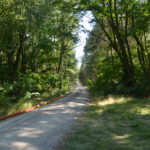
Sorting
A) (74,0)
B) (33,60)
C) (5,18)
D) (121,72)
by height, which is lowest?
(121,72)

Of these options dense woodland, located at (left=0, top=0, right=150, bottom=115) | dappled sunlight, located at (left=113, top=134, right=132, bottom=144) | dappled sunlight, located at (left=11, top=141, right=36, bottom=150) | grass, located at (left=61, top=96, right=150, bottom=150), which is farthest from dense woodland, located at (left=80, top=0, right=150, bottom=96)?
dappled sunlight, located at (left=11, top=141, right=36, bottom=150)

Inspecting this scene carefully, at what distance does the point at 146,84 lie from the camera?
1956 cm

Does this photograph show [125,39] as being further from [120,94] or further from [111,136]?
[111,136]

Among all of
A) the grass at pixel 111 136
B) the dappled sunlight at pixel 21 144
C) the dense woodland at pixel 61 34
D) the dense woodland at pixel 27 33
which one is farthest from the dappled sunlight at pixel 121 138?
the dense woodland at pixel 61 34

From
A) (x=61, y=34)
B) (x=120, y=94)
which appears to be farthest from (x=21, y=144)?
(x=61, y=34)

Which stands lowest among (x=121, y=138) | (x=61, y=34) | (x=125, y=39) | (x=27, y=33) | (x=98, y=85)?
(x=121, y=138)

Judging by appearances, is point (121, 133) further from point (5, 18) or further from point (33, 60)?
point (33, 60)

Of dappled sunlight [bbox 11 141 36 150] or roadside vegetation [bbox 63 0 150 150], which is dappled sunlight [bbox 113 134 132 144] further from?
dappled sunlight [bbox 11 141 36 150]

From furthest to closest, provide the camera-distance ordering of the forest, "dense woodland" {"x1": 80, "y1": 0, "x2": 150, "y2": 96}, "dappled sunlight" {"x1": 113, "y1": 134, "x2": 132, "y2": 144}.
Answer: "dense woodland" {"x1": 80, "y1": 0, "x2": 150, "y2": 96} → the forest → "dappled sunlight" {"x1": 113, "y1": 134, "x2": 132, "y2": 144}

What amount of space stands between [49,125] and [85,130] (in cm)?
155

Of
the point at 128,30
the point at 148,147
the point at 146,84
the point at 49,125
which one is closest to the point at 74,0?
the point at 128,30

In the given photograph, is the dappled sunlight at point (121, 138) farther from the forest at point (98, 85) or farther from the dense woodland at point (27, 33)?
the dense woodland at point (27, 33)

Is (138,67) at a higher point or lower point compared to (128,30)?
lower

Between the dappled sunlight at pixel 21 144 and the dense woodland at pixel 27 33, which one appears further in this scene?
the dense woodland at pixel 27 33
